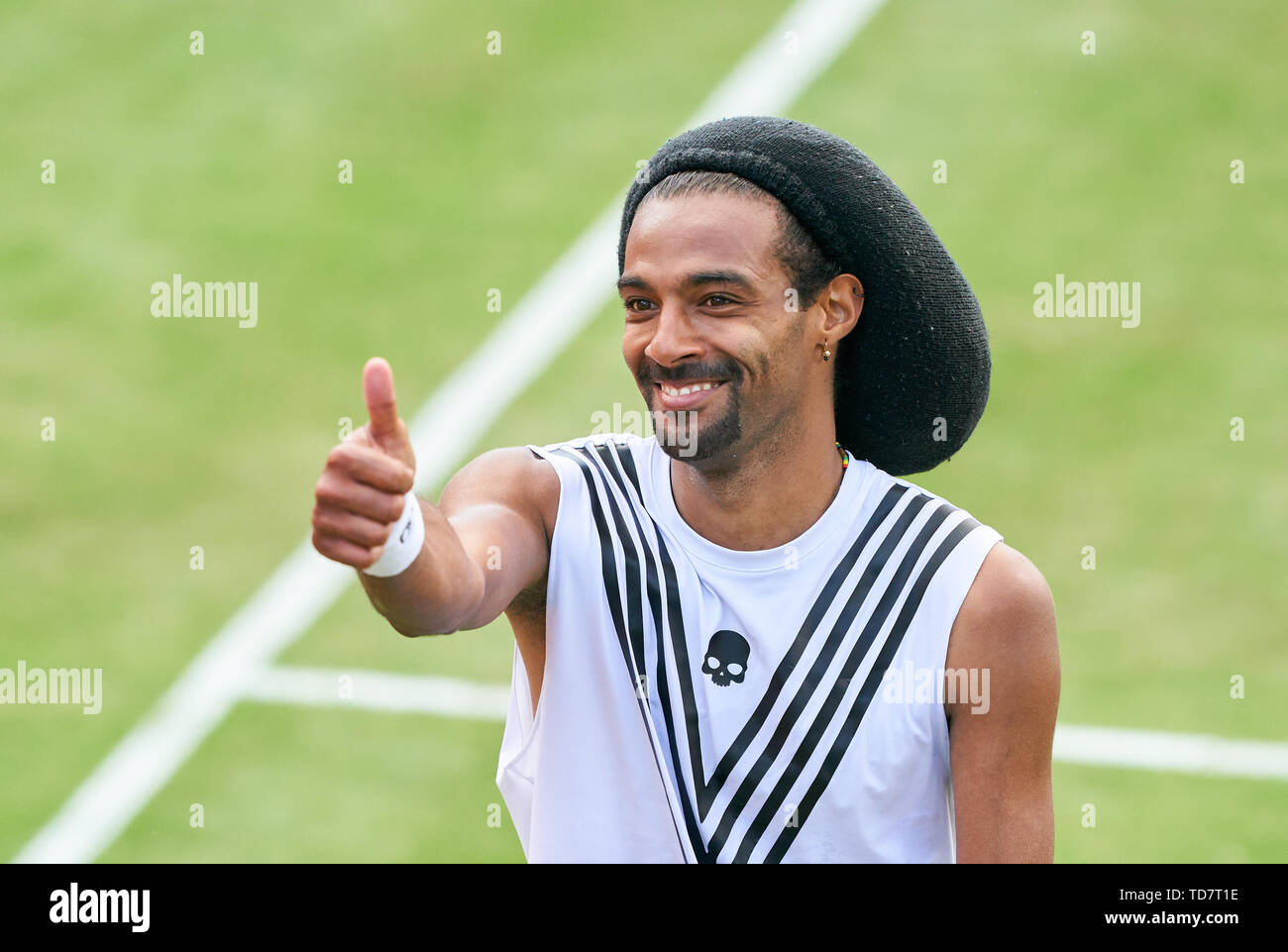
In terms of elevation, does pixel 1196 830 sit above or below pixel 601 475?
below

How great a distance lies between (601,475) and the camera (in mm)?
5152

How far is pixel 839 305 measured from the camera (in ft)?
16.7

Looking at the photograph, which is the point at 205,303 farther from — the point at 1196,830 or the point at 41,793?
the point at 1196,830

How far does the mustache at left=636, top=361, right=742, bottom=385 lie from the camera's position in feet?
15.8

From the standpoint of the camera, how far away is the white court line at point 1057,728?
8727 mm

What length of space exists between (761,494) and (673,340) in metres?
0.52

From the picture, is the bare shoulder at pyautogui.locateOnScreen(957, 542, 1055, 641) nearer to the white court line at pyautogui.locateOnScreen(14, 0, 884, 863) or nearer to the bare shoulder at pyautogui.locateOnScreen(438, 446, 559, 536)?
the bare shoulder at pyautogui.locateOnScreen(438, 446, 559, 536)

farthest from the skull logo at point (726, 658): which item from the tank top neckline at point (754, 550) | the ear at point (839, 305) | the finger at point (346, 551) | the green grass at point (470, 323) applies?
the green grass at point (470, 323)

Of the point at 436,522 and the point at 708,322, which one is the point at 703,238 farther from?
the point at 436,522

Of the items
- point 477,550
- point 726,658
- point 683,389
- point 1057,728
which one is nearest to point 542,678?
point 726,658

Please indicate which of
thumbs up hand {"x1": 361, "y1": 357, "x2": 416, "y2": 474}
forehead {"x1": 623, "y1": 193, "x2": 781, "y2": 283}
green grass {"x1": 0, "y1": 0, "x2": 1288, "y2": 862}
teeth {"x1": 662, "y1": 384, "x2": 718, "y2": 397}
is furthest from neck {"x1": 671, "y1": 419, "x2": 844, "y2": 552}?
green grass {"x1": 0, "y1": 0, "x2": 1288, "y2": 862}

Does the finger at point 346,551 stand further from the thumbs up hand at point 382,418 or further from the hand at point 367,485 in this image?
the thumbs up hand at point 382,418
